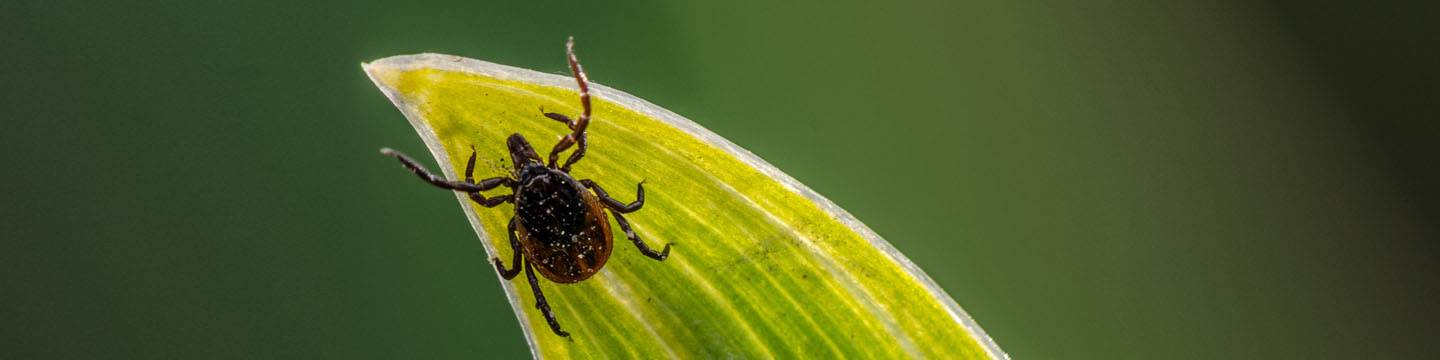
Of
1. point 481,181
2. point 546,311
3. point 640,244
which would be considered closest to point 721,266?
point 640,244

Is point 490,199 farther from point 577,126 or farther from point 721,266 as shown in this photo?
point 721,266

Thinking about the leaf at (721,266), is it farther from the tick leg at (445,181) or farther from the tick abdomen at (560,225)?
the tick abdomen at (560,225)

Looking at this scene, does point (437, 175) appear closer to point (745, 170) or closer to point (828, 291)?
point (745, 170)

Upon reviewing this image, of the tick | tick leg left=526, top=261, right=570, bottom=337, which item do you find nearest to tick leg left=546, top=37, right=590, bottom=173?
the tick

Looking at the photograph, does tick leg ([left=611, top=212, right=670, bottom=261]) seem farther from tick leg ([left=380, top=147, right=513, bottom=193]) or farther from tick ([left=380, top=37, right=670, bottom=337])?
tick leg ([left=380, top=147, right=513, bottom=193])

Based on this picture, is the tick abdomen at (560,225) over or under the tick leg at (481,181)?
under

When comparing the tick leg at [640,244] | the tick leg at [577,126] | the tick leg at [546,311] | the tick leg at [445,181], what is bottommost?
the tick leg at [546,311]

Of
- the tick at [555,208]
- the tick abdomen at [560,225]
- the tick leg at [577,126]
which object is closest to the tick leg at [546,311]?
the tick at [555,208]
